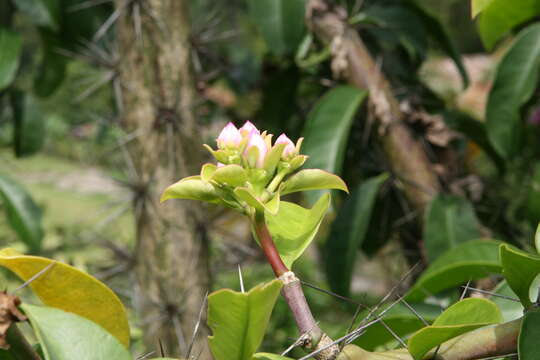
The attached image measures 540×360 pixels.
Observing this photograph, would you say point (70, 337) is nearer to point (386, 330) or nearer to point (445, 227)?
point (386, 330)

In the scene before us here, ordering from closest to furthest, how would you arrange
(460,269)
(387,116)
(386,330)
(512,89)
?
(386,330)
(460,269)
(512,89)
(387,116)

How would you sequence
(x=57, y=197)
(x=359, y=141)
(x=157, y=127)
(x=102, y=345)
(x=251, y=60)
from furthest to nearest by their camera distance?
(x=57, y=197)
(x=251, y=60)
(x=359, y=141)
(x=157, y=127)
(x=102, y=345)

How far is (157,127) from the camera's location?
40.3 inches

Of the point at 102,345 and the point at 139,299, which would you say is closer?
the point at 102,345

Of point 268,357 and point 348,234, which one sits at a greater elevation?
point 268,357

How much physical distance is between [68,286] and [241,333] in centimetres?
9

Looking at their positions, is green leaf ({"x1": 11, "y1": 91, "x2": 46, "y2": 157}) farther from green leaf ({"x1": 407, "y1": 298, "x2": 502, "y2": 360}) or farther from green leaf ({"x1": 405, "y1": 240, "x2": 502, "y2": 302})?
green leaf ({"x1": 407, "y1": 298, "x2": 502, "y2": 360})

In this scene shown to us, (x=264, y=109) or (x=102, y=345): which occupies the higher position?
(x=102, y=345)

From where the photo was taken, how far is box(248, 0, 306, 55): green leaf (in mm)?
1004

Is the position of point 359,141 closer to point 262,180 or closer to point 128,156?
point 128,156

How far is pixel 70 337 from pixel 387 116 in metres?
0.79

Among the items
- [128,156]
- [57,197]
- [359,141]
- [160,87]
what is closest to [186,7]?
[160,87]

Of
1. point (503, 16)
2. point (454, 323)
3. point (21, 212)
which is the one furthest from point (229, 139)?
point (21, 212)

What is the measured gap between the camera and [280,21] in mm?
1019
